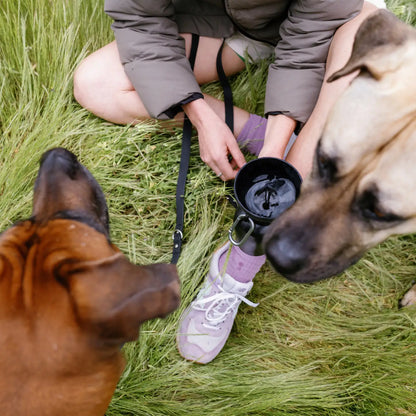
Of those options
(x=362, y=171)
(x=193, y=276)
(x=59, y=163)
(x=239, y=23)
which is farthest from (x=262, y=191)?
(x=239, y=23)

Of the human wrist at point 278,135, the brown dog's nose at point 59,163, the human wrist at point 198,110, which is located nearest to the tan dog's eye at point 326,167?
the human wrist at point 278,135

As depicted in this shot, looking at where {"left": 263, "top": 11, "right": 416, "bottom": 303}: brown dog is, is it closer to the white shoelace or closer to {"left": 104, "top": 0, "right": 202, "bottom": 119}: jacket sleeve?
the white shoelace

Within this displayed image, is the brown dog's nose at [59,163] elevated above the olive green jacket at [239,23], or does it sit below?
below

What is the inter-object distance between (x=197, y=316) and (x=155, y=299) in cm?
115

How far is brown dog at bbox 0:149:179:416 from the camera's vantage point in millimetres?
1034

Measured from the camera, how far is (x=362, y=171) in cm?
138

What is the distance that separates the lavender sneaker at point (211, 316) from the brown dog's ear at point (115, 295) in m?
1.04

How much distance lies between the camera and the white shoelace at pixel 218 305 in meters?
2.13

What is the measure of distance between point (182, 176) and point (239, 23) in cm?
91

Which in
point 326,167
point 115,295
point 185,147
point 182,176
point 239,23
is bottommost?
point 182,176

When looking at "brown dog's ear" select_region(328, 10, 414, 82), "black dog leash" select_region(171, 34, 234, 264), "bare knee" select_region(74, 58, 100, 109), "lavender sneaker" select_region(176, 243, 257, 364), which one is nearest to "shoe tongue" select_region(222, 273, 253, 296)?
"lavender sneaker" select_region(176, 243, 257, 364)

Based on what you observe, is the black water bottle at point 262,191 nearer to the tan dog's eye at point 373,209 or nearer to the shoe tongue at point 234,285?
the shoe tongue at point 234,285

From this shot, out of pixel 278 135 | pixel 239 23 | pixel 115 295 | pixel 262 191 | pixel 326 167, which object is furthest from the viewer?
pixel 239 23

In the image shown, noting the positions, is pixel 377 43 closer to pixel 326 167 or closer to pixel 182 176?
pixel 326 167
